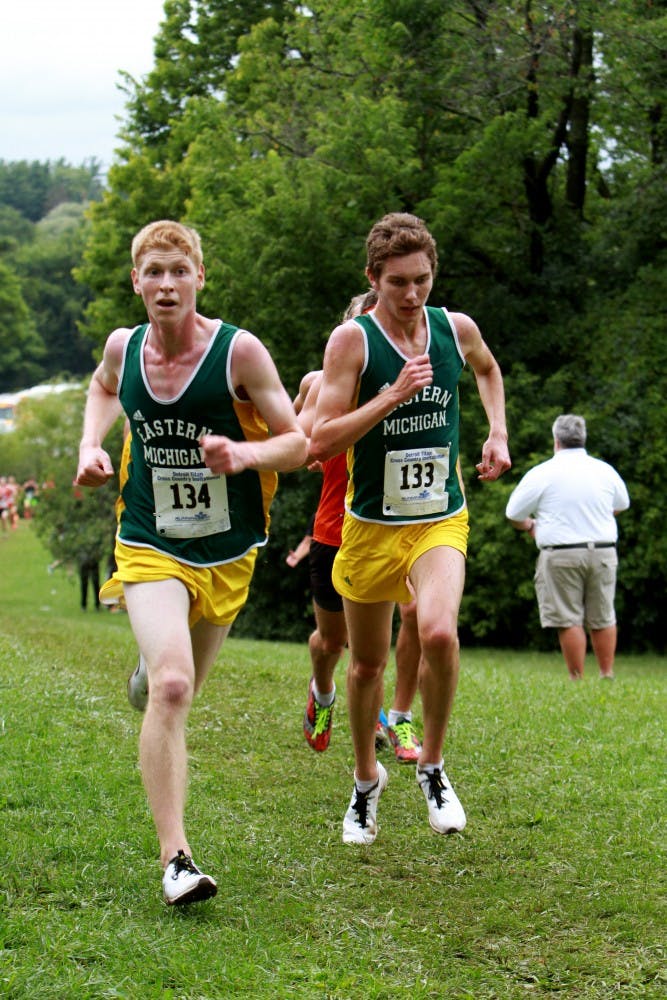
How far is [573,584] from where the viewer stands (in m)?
11.8

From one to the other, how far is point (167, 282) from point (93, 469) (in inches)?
30.5

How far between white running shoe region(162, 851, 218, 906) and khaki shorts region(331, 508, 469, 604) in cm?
154

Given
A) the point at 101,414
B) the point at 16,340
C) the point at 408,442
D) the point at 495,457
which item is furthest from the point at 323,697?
the point at 16,340

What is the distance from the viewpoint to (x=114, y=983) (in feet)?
13.8

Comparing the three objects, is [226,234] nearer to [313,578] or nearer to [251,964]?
[313,578]

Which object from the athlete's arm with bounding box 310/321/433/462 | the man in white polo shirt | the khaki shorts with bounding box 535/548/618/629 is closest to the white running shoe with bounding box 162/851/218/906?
the athlete's arm with bounding box 310/321/433/462

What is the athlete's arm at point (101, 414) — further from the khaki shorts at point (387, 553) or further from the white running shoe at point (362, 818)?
the white running shoe at point (362, 818)

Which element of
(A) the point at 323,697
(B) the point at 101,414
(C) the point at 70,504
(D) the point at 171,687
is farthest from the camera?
(C) the point at 70,504

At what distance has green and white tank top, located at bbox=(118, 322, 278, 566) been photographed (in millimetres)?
5184

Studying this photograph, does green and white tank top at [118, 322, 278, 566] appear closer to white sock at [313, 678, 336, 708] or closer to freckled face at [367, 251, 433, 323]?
freckled face at [367, 251, 433, 323]

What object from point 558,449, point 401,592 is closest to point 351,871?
point 401,592

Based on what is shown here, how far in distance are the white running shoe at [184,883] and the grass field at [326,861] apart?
4.5 inches

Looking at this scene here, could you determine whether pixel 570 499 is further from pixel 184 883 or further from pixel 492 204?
pixel 492 204

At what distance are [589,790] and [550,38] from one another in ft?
58.8
